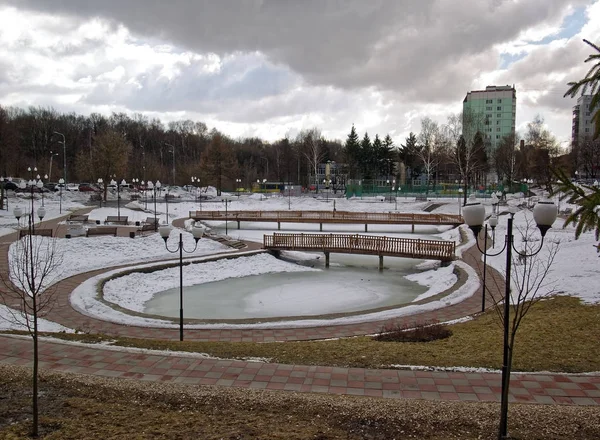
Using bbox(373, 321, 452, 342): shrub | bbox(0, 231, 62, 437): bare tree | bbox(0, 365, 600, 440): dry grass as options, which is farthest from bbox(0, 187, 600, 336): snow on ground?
bbox(0, 365, 600, 440): dry grass

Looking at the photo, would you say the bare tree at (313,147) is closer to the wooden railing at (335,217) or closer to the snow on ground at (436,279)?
the wooden railing at (335,217)

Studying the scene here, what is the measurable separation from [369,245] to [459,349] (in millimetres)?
14948

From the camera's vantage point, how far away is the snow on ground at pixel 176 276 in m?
15.4

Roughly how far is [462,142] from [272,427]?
58.1m

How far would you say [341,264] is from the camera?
76.9 feet

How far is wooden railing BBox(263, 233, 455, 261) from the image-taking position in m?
21.5

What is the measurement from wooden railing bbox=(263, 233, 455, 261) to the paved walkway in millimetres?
14700

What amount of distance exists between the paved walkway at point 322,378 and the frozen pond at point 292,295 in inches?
225

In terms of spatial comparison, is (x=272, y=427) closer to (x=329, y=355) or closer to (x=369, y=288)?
(x=329, y=355)

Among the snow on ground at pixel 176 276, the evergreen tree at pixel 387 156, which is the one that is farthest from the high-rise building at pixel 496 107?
the snow on ground at pixel 176 276

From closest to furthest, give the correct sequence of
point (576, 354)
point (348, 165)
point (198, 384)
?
point (198, 384)
point (576, 354)
point (348, 165)

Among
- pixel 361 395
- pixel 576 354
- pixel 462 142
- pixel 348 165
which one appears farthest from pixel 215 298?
pixel 348 165

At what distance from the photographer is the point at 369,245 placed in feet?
76.6

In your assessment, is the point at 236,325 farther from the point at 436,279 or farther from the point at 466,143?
the point at 466,143
